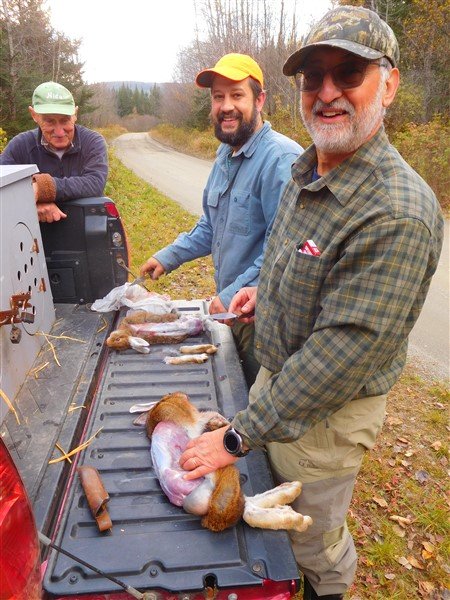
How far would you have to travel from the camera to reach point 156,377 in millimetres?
2674

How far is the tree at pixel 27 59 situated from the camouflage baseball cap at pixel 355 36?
1655 centimetres

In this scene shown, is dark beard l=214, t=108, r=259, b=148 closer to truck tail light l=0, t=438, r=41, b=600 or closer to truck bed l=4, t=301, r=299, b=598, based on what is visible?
truck bed l=4, t=301, r=299, b=598

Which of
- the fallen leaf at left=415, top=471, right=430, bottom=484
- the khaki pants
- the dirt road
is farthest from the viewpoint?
the dirt road

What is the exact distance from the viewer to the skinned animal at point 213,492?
1.71 meters

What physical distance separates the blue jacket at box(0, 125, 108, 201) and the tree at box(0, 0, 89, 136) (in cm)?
1391

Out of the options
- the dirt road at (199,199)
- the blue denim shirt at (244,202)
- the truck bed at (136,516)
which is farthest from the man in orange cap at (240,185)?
the dirt road at (199,199)

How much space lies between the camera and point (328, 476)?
2.14 m

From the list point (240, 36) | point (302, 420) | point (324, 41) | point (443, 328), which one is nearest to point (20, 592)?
point (302, 420)

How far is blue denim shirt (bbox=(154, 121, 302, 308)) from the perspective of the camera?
3127mm

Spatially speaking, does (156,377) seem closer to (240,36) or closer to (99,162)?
(99,162)

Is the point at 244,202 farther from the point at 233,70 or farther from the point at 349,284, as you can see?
the point at 349,284

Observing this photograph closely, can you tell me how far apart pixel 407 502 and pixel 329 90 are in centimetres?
323

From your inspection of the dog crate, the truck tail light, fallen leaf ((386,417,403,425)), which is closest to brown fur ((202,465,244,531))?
the truck tail light

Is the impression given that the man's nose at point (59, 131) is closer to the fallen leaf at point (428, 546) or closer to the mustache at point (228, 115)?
the mustache at point (228, 115)
